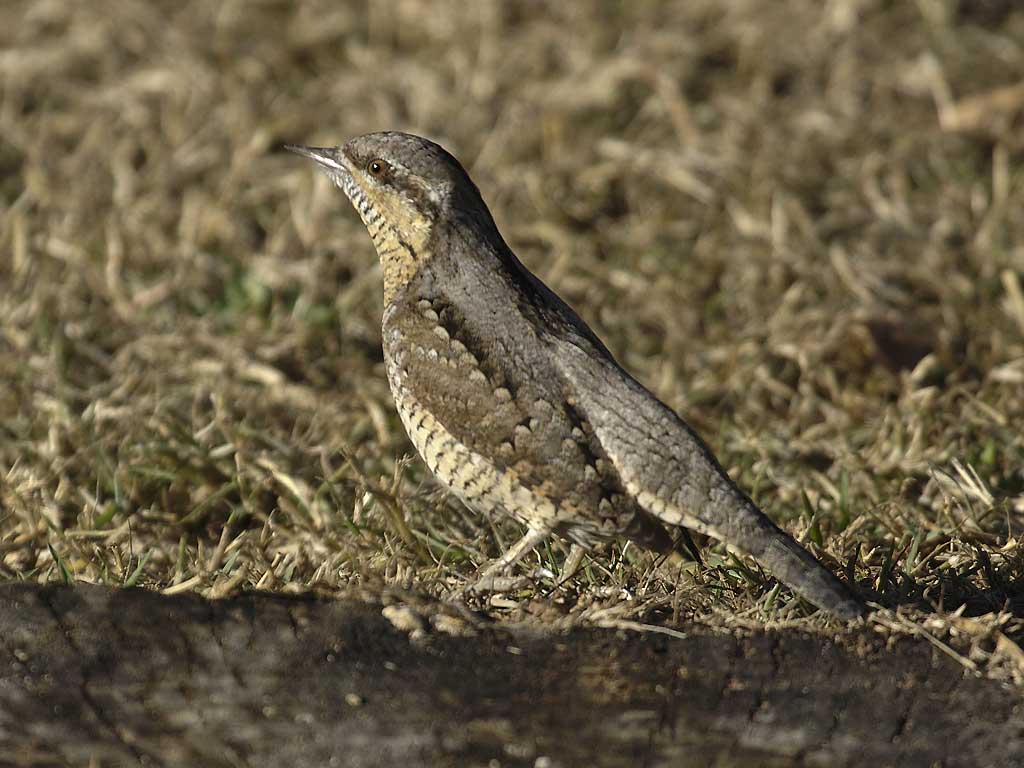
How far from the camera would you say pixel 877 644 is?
3.89 metres

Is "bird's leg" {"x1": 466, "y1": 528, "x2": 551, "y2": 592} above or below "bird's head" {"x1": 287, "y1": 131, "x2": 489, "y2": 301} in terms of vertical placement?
below

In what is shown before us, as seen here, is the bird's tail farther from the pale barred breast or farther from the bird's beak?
the bird's beak

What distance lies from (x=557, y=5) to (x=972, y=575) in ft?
18.0

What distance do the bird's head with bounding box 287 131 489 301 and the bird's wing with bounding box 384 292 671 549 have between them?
28 centimetres

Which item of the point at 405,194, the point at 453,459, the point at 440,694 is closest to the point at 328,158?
the point at 405,194

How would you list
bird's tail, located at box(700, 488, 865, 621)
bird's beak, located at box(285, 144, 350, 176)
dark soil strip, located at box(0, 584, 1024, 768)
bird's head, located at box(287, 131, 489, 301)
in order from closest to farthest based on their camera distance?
dark soil strip, located at box(0, 584, 1024, 768)
bird's tail, located at box(700, 488, 865, 621)
bird's head, located at box(287, 131, 489, 301)
bird's beak, located at box(285, 144, 350, 176)

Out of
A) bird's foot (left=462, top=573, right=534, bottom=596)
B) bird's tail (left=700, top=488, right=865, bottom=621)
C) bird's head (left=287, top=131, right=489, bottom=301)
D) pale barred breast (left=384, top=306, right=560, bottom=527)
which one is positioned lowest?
bird's foot (left=462, top=573, right=534, bottom=596)

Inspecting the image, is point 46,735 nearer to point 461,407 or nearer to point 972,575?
point 461,407

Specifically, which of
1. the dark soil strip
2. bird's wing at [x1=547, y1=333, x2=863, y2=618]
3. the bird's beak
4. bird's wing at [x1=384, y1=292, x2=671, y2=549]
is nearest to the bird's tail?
bird's wing at [x1=547, y1=333, x2=863, y2=618]

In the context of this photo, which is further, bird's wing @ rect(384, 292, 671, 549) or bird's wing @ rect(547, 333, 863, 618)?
bird's wing @ rect(384, 292, 671, 549)

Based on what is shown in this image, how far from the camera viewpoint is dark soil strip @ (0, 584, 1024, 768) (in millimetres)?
3404

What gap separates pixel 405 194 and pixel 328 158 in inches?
18.2

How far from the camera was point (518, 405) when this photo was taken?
4.18m

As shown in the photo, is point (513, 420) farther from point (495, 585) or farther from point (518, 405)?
point (495, 585)
